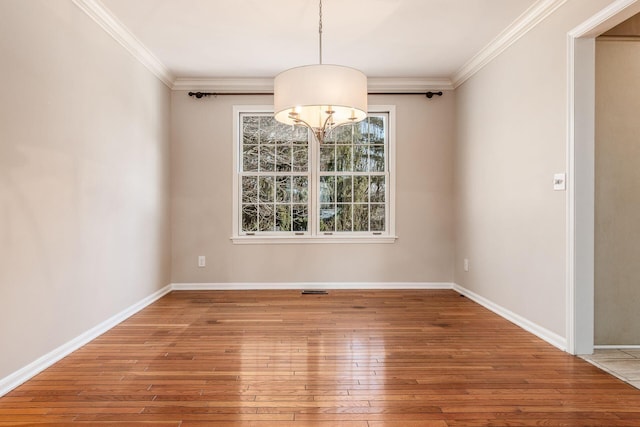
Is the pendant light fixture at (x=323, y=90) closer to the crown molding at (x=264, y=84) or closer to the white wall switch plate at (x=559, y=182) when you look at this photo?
the white wall switch plate at (x=559, y=182)

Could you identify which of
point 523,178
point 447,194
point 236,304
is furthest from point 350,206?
point 523,178

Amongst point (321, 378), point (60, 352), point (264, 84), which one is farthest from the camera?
point (264, 84)

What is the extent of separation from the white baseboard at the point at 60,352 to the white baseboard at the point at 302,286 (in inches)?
36.2

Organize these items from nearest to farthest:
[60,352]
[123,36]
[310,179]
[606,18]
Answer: [606,18] < [60,352] < [123,36] < [310,179]

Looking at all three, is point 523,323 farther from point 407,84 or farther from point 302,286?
point 407,84

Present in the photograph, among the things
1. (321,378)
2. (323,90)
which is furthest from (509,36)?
(321,378)

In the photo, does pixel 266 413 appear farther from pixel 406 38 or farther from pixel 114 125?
pixel 406 38

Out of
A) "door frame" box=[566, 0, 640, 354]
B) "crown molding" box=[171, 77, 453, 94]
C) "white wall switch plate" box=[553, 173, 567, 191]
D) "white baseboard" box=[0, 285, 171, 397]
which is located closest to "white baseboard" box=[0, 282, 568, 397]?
"white baseboard" box=[0, 285, 171, 397]

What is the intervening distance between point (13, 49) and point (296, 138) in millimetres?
3152

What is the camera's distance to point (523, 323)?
Result: 338 centimetres

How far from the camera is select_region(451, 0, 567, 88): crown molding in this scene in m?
3.07

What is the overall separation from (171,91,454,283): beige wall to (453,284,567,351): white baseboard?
2.55 ft

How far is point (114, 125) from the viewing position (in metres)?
3.49

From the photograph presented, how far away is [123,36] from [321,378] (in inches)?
130
